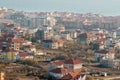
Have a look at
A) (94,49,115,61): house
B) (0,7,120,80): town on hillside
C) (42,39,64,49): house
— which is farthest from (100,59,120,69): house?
(42,39,64,49): house

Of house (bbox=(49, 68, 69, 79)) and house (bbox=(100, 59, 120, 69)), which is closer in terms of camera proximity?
house (bbox=(49, 68, 69, 79))

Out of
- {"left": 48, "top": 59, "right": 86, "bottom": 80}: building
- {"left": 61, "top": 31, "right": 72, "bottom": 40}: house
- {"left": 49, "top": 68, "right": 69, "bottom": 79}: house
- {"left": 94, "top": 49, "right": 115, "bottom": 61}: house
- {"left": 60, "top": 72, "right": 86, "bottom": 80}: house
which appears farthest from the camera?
{"left": 61, "top": 31, "right": 72, "bottom": 40}: house

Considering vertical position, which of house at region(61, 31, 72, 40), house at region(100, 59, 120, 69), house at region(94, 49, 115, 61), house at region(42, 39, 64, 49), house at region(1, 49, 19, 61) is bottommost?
house at region(100, 59, 120, 69)

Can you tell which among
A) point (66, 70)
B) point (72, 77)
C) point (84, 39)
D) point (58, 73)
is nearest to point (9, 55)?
point (66, 70)

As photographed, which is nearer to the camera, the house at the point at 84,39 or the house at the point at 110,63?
the house at the point at 110,63

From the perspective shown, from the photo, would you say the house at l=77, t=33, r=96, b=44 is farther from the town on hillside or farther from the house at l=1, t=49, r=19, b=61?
the house at l=1, t=49, r=19, b=61

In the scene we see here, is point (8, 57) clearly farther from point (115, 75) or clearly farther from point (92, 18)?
point (92, 18)

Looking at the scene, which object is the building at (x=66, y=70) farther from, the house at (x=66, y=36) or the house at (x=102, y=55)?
the house at (x=66, y=36)

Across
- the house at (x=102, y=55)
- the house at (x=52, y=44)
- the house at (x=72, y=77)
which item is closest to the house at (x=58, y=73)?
the house at (x=72, y=77)

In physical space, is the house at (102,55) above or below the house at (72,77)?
above

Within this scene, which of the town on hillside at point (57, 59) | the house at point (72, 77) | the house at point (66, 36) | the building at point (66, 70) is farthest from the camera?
the house at point (66, 36)

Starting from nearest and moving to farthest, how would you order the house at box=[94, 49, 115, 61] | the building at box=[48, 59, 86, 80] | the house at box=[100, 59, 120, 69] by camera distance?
1. the building at box=[48, 59, 86, 80]
2. the house at box=[100, 59, 120, 69]
3. the house at box=[94, 49, 115, 61]

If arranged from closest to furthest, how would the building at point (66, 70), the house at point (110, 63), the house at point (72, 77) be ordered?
the house at point (72, 77) → the building at point (66, 70) → the house at point (110, 63)
